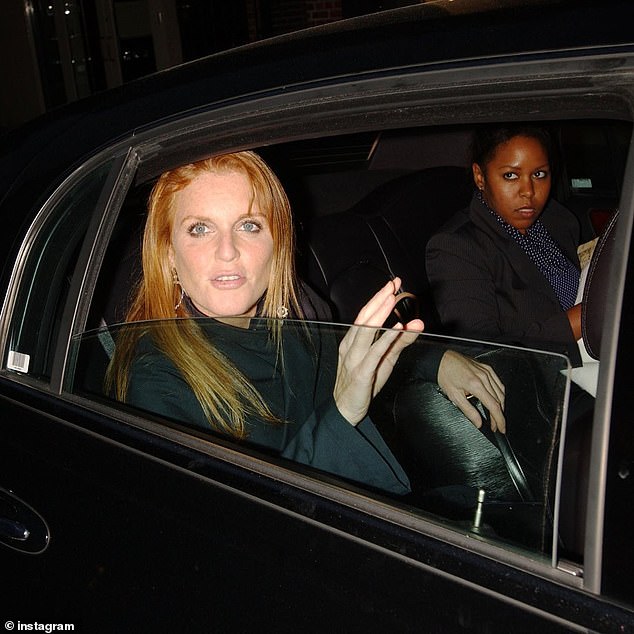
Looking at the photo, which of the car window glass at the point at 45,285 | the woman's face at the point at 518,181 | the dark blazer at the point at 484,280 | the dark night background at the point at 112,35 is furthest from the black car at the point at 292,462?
the dark night background at the point at 112,35

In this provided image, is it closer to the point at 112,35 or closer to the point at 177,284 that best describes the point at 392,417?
the point at 177,284

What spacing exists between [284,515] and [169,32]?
1169cm

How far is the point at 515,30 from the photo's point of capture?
1129 mm

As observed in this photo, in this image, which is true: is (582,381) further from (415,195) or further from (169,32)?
(169,32)

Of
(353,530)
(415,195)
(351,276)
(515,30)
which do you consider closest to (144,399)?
(353,530)

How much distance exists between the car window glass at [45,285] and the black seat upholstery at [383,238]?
1025mm

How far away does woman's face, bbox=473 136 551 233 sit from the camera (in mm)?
2668

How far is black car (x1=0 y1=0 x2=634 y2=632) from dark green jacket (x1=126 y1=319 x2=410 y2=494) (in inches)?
1.2

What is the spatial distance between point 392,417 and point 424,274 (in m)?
1.73

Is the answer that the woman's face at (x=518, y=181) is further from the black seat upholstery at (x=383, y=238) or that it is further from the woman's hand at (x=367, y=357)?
the woman's hand at (x=367, y=357)

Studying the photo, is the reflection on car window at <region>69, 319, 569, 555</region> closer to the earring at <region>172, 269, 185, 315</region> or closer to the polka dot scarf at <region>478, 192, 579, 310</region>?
the earring at <region>172, 269, 185, 315</region>

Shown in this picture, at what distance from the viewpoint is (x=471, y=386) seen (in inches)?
47.2

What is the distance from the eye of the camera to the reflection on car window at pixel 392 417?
1061mm

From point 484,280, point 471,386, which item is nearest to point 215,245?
point 471,386
